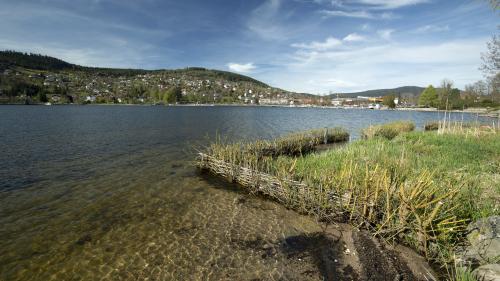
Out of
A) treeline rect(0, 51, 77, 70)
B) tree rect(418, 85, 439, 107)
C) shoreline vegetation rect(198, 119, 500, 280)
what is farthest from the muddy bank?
treeline rect(0, 51, 77, 70)

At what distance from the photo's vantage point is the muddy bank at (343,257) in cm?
603

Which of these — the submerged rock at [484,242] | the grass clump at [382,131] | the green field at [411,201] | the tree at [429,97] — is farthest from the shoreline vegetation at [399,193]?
the tree at [429,97]

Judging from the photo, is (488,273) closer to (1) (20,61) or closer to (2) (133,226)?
(2) (133,226)

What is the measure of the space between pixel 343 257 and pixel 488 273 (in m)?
2.97

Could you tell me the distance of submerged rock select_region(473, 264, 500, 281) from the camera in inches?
185

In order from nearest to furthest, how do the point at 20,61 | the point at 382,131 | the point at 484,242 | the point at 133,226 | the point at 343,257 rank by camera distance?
the point at 484,242
the point at 343,257
the point at 133,226
the point at 382,131
the point at 20,61

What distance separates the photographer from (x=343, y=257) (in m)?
6.85

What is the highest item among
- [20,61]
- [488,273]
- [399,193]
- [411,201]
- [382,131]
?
[20,61]

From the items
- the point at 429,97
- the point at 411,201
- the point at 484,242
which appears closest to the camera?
the point at 484,242

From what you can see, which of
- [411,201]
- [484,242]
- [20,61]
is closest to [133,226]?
[411,201]

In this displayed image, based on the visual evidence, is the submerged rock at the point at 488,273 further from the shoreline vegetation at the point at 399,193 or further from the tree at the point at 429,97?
the tree at the point at 429,97

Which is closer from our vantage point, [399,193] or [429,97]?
[399,193]

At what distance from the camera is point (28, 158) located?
58.9 ft

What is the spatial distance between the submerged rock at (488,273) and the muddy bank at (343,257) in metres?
0.85
